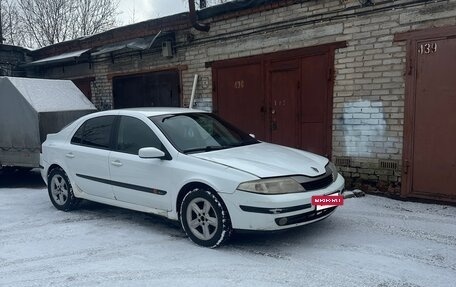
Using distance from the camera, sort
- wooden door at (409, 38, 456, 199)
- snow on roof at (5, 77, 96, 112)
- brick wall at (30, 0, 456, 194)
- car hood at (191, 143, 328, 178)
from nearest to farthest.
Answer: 1. car hood at (191, 143, 328, 178)
2. wooden door at (409, 38, 456, 199)
3. brick wall at (30, 0, 456, 194)
4. snow on roof at (5, 77, 96, 112)

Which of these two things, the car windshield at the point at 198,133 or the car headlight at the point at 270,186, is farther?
the car windshield at the point at 198,133

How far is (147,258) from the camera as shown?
143 inches

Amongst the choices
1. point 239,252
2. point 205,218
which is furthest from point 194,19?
point 239,252

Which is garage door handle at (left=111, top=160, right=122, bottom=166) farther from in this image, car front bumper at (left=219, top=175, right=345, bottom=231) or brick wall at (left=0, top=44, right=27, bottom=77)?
brick wall at (left=0, top=44, right=27, bottom=77)

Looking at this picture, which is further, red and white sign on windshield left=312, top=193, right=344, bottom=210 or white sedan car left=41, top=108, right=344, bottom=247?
red and white sign on windshield left=312, top=193, right=344, bottom=210

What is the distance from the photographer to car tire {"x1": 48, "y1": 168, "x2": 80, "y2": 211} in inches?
207

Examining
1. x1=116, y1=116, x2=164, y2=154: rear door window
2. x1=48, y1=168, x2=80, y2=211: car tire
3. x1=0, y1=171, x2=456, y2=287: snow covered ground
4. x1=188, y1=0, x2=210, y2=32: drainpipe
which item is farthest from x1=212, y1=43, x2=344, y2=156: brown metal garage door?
x1=48, y1=168, x2=80, y2=211: car tire

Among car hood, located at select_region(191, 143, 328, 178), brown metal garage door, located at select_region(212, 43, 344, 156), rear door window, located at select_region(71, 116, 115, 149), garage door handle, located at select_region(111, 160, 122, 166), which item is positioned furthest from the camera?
brown metal garage door, located at select_region(212, 43, 344, 156)

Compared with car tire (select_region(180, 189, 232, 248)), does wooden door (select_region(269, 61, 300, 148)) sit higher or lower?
higher

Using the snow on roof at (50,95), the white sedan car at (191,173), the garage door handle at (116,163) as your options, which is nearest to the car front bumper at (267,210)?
the white sedan car at (191,173)

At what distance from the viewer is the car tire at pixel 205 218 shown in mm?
3668

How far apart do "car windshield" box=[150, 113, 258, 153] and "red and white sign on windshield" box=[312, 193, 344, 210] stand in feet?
3.93

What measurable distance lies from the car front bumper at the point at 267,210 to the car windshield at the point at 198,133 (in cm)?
82

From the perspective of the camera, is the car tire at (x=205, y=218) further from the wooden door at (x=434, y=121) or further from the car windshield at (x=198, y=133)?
the wooden door at (x=434, y=121)
